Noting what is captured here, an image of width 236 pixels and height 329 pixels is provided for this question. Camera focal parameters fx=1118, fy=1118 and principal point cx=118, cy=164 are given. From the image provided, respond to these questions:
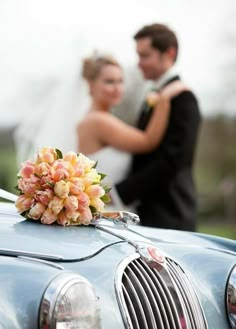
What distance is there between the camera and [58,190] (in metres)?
3.87

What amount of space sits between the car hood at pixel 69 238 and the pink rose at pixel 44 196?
8 cm

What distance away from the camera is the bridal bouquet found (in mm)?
3846

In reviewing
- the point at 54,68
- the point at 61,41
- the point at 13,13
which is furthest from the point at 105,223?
the point at 13,13

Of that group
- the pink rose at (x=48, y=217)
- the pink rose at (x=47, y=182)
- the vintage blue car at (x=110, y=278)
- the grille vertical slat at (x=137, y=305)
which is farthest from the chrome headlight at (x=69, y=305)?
the pink rose at (x=47, y=182)

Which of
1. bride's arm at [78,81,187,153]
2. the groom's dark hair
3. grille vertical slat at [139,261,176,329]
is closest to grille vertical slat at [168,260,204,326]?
grille vertical slat at [139,261,176,329]

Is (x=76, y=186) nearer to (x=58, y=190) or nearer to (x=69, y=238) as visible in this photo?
(x=58, y=190)

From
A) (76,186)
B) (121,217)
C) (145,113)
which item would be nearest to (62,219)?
(76,186)

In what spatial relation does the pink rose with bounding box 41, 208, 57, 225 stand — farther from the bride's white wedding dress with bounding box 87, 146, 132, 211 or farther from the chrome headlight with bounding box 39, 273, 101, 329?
the bride's white wedding dress with bounding box 87, 146, 132, 211

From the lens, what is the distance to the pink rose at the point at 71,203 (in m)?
3.86

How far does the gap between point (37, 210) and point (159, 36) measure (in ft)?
9.65

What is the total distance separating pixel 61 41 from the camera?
9523 millimetres

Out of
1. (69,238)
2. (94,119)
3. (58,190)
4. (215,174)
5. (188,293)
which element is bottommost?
(215,174)

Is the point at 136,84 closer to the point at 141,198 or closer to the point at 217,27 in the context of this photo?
the point at 141,198

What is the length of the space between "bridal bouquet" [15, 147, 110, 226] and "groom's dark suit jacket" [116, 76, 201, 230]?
91.4 inches
